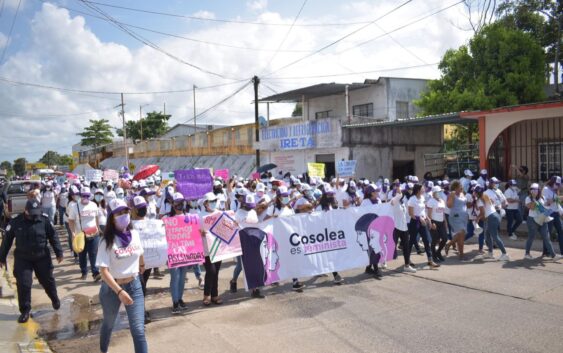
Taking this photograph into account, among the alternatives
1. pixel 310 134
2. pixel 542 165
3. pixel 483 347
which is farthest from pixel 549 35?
pixel 483 347

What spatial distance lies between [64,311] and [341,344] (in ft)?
15.4

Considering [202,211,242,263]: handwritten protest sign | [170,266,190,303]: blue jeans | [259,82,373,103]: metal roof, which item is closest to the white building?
[259,82,373,103]: metal roof

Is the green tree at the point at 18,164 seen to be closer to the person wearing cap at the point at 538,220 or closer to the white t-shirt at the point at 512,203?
the white t-shirt at the point at 512,203

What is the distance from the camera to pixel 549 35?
24094mm

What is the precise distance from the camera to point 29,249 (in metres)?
7.05

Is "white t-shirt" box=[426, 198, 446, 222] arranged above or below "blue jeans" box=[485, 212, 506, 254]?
above

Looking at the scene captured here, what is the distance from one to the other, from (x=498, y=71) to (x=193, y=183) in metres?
17.8

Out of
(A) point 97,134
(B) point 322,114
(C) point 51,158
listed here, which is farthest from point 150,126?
(C) point 51,158

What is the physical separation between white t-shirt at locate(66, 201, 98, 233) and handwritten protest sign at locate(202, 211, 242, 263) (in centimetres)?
308

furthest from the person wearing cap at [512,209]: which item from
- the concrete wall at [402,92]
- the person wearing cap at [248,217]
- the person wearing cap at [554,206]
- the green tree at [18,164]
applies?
the green tree at [18,164]

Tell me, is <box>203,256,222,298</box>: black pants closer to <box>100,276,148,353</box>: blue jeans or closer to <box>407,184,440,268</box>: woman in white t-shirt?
<box>100,276,148,353</box>: blue jeans

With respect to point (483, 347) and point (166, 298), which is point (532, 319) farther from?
point (166, 298)

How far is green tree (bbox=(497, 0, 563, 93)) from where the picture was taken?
2350 cm

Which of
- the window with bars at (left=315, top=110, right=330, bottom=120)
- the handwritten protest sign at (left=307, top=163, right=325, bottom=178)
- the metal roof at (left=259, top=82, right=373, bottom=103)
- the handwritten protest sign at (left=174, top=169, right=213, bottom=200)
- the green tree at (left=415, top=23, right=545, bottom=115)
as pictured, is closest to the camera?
the handwritten protest sign at (left=174, top=169, right=213, bottom=200)
